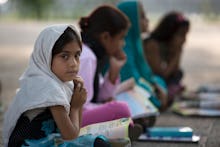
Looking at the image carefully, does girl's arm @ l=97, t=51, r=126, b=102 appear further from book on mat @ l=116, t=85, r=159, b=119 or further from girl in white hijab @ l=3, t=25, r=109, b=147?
girl in white hijab @ l=3, t=25, r=109, b=147

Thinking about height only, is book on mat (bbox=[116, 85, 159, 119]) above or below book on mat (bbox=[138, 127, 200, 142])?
above

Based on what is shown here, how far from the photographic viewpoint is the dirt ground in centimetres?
671

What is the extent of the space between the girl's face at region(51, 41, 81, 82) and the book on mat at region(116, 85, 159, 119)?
4.15 feet

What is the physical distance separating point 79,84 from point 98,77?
983mm

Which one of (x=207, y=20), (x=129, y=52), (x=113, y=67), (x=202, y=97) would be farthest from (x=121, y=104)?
(x=207, y=20)

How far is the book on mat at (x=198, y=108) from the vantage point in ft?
15.6

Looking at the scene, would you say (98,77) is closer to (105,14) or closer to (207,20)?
(105,14)

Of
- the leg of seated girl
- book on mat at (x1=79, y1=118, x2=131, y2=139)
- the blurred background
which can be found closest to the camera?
book on mat at (x1=79, y1=118, x2=131, y2=139)

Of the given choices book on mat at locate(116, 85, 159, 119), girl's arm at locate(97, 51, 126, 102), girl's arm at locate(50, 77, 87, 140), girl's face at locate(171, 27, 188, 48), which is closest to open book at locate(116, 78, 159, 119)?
book on mat at locate(116, 85, 159, 119)

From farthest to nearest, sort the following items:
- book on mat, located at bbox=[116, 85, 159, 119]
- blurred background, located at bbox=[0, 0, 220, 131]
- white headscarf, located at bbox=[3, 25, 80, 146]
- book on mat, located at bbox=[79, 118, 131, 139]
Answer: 1. blurred background, located at bbox=[0, 0, 220, 131]
2. book on mat, located at bbox=[116, 85, 159, 119]
3. book on mat, located at bbox=[79, 118, 131, 139]
4. white headscarf, located at bbox=[3, 25, 80, 146]

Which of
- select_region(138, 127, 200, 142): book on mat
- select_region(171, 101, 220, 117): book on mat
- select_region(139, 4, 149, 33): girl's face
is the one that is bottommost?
select_region(138, 127, 200, 142): book on mat

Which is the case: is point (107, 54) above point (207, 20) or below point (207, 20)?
below

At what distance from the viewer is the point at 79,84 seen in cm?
308

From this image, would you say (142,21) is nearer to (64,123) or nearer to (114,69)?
(114,69)
